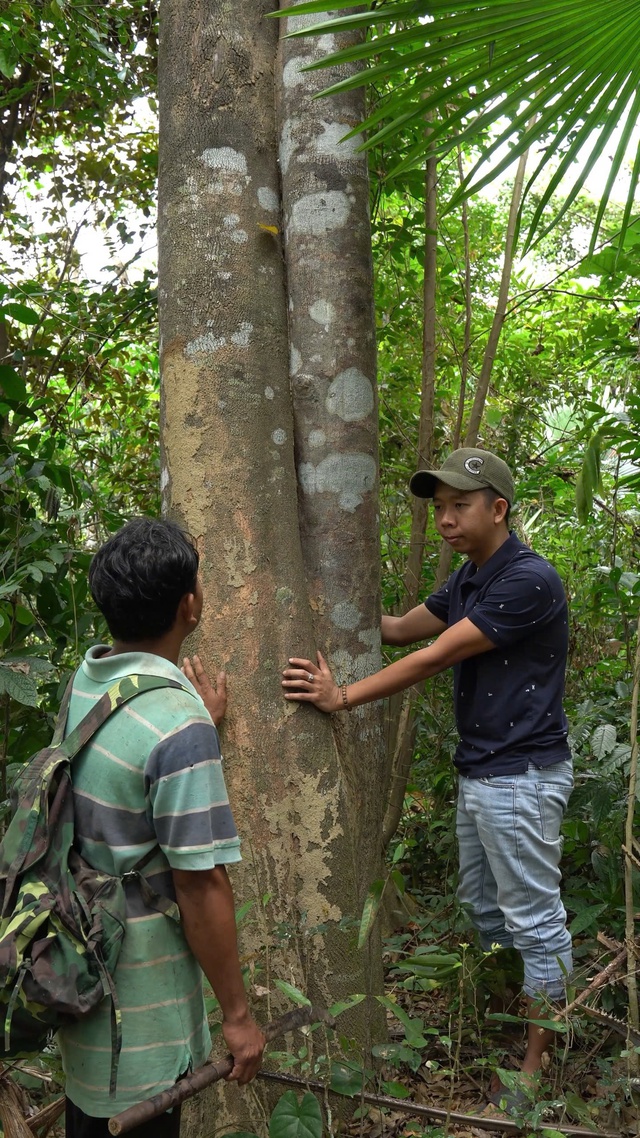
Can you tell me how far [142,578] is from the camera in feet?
5.78

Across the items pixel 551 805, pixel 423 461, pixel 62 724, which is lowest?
pixel 551 805

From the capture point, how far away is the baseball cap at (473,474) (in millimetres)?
2896

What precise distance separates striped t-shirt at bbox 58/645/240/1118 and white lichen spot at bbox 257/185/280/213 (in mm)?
1577

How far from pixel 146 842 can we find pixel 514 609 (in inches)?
53.6

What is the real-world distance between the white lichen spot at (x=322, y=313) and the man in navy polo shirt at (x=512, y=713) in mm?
555

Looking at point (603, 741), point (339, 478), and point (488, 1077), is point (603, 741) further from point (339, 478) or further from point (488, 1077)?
point (339, 478)

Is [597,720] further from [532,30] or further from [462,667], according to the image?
[532,30]

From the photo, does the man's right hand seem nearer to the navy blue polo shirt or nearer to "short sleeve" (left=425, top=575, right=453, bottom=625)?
the navy blue polo shirt

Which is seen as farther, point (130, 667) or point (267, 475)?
point (267, 475)

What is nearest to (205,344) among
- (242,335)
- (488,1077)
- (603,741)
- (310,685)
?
(242,335)

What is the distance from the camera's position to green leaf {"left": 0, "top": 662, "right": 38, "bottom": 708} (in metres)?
2.82

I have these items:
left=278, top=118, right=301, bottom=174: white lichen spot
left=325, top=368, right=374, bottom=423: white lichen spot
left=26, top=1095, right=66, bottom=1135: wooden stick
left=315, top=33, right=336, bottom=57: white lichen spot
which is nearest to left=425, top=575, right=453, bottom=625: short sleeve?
left=325, top=368, right=374, bottom=423: white lichen spot

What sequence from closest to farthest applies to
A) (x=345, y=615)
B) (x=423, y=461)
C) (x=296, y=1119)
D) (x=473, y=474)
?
(x=296, y=1119) → (x=345, y=615) → (x=473, y=474) → (x=423, y=461)

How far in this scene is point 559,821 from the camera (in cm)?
281
